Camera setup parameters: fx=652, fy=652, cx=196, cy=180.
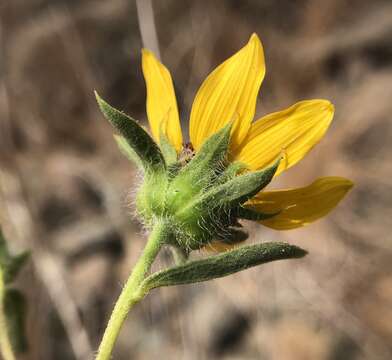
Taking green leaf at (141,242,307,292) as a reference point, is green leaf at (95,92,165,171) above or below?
above

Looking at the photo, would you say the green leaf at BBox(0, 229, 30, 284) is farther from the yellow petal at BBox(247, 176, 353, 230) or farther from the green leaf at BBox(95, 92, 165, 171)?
the yellow petal at BBox(247, 176, 353, 230)

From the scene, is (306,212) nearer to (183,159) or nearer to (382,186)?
(183,159)

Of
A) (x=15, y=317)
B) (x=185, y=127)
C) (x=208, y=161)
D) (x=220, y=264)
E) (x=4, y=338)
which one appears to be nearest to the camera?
(x=220, y=264)

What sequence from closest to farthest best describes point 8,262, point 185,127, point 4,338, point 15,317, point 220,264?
1. point 220,264
2. point 4,338
3. point 8,262
4. point 15,317
5. point 185,127

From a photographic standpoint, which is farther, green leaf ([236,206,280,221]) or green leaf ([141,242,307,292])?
green leaf ([236,206,280,221])

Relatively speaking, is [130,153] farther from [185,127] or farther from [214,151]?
[185,127]

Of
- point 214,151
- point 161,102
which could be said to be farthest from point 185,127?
point 214,151

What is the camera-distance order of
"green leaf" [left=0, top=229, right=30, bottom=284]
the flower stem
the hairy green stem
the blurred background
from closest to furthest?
1. the flower stem
2. the hairy green stem
3. "green leaf" [left=0, top=229, right=30, bottom=284]
4. the blurred background

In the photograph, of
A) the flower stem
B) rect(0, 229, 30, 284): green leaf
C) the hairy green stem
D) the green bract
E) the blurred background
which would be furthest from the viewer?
the blurred background

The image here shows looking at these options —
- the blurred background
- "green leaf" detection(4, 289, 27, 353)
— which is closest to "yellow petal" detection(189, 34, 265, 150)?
"green leaf" detection(4, 289, 27, 353)
